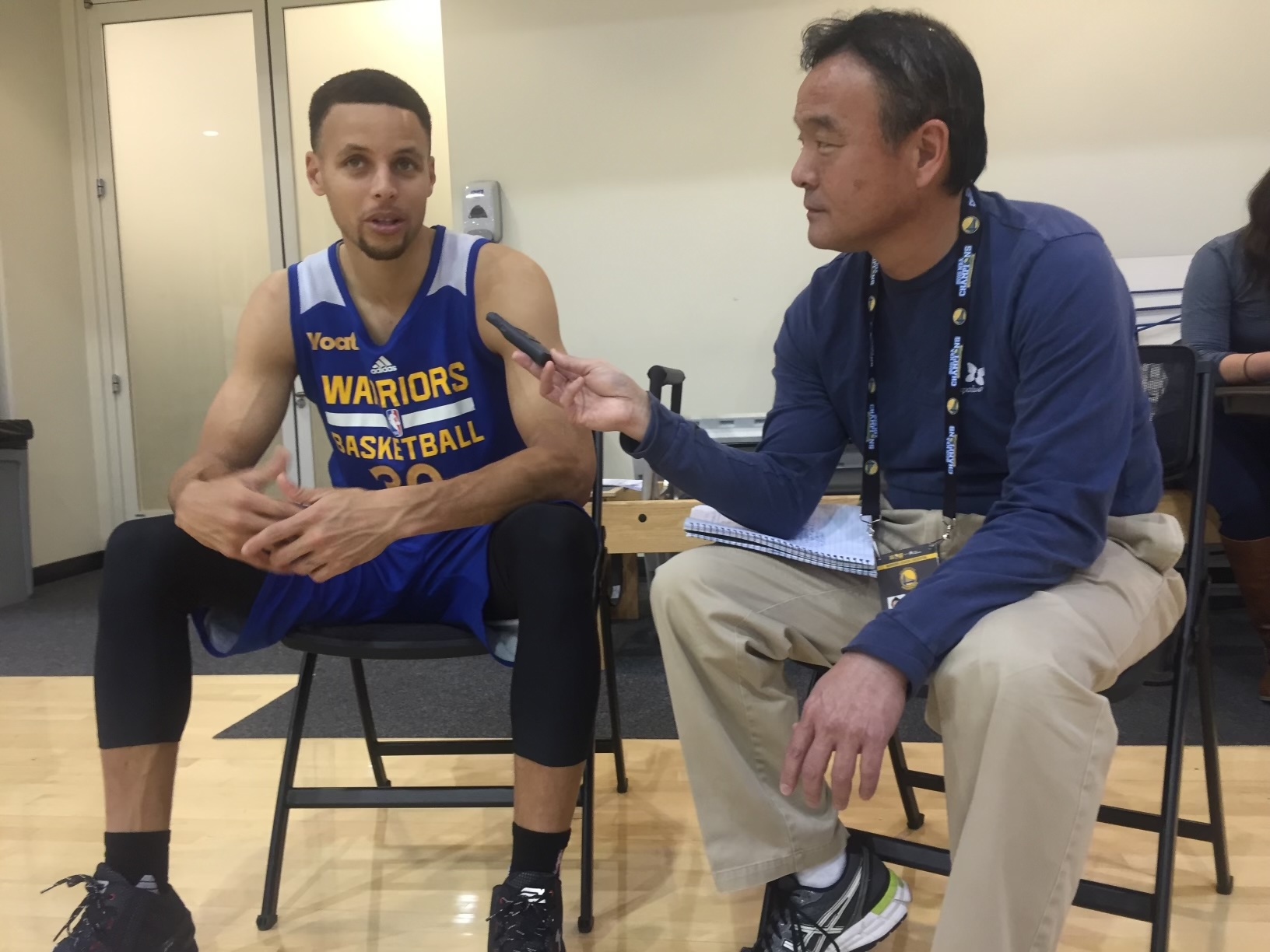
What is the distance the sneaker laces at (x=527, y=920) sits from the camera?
102cm

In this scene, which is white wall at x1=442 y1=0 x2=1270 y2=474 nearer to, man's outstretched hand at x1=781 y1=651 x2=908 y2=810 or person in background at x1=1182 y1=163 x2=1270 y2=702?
person in background at x1=1182 y1=163 x2=1270 y2=702

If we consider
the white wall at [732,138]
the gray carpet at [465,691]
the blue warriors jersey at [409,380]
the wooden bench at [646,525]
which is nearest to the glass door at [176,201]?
the white wall at [732,138]

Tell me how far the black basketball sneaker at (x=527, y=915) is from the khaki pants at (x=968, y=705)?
0.21m

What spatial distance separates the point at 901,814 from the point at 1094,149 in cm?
274

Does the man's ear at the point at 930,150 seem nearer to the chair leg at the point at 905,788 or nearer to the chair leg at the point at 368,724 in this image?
the chair leg at the point at 905,788

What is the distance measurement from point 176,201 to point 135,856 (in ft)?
13.4

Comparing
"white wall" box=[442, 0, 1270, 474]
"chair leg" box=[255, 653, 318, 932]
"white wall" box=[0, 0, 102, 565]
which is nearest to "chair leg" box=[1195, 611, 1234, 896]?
"chair leg" box=[255, 653, 318, 932]

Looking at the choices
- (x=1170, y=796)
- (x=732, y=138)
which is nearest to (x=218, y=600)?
(x=1170, y=796)

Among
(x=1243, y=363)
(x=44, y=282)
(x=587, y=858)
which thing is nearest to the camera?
(x=587, y=858)

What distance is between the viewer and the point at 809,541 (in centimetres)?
117

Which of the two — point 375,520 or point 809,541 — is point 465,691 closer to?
point 375,520

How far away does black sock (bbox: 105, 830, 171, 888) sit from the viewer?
3.61 ft

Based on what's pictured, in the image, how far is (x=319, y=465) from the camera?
4.34 metres

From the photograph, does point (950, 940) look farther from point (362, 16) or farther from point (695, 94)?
point (362, 16)
